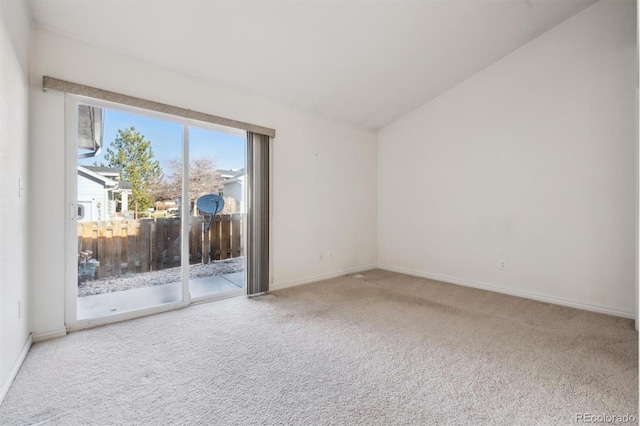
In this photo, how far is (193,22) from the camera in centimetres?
251

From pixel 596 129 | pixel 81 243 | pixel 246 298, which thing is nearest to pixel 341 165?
pixel 246 298

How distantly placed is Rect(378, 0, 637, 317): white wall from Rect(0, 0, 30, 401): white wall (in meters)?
4.32

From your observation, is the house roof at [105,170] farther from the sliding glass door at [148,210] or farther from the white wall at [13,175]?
the white wall at [13,175]

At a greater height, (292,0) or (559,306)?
(292,0)

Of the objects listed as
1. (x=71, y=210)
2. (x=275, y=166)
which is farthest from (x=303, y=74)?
(x=71, y=210)

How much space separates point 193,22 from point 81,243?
2113mm

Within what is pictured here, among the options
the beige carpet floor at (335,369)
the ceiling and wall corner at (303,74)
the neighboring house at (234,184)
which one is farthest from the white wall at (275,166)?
the beige carpet floor at (335,369)

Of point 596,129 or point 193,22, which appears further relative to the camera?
point 596,129

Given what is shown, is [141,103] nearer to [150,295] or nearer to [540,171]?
[150,295]

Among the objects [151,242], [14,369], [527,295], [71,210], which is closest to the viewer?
[14,369]

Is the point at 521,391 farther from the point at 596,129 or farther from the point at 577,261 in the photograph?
the point at 596,129

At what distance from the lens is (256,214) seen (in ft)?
11.6

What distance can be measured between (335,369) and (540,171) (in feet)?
10.6

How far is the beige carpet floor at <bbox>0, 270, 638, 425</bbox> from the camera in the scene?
156 centimetres
